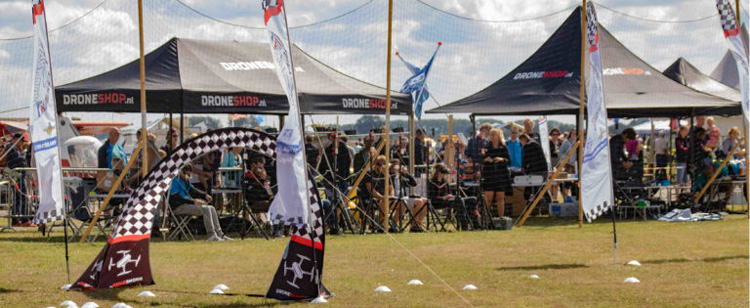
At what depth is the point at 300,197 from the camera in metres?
8.05

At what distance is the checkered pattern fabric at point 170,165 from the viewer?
907 cm

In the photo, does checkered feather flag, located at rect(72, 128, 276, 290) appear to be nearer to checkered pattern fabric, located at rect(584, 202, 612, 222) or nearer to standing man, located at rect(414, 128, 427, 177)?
checkered pattern fabric, located at rect(584, 202, 612, 222)

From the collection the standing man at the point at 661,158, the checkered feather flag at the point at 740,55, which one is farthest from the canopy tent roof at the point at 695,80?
the checkered feather flag at the point at 740,55

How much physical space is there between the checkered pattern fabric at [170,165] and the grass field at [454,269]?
0.62m

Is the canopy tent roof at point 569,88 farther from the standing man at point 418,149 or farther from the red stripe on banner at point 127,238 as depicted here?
the red stripe on banner at point 127,238

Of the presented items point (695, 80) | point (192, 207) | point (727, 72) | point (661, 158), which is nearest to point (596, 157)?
point (192, 207)

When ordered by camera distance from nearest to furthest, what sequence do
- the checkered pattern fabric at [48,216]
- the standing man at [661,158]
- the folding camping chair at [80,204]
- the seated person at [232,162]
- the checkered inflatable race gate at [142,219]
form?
the checkered inflatable race gate at [142,219], the checkered pattern fabric at [48,216], the folding camping chair at [80,204], the seated person at [232,162], the standing man at [661,158]

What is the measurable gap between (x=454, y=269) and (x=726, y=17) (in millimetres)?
6484

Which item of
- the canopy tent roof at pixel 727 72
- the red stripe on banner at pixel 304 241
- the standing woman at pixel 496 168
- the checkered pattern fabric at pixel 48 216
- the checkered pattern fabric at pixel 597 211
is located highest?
the canopy tent roof at pixel 727 72

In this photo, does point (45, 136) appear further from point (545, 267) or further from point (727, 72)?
point (727, 72)

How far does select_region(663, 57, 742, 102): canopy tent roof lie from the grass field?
18.0 ft

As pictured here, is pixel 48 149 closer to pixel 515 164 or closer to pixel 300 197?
pixel 300 197

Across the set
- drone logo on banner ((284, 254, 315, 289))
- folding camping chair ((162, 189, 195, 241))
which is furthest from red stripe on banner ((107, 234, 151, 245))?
folding camping chair ((162, 189, 195, 241))

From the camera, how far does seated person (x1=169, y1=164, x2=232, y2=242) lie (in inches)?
551
